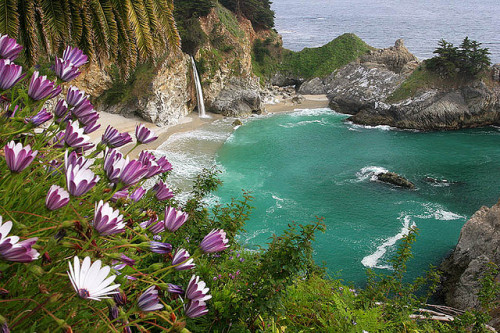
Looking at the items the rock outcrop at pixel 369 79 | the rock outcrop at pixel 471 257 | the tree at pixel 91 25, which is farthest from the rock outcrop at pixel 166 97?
the rock outcrop at pixel 471 257

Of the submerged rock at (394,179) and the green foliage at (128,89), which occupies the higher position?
the green foliage at (128,89)

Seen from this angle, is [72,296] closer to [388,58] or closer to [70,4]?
[70,4]

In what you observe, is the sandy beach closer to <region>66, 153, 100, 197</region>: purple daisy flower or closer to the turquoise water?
the turquoise water

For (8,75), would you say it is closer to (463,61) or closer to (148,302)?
(148,302)

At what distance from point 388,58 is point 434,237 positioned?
31.9m

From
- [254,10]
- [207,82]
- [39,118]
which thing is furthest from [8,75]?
[254,10]

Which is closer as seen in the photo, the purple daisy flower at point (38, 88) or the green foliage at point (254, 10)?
the purple daisy flower at point (38, 88)

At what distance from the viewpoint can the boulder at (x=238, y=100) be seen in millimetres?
33219

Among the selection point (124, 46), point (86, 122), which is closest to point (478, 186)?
point (124, 46)

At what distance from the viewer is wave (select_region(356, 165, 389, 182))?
2129cm

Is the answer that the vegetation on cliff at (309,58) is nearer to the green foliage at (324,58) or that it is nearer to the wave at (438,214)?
the green foliage at (324,58)

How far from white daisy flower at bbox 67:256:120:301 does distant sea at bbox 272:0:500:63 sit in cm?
5787

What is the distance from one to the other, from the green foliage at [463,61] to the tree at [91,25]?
108 ft

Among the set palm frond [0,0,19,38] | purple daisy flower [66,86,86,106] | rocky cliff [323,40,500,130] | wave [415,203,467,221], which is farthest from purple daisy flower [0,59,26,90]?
rocky cliff [323,40,500,130]
